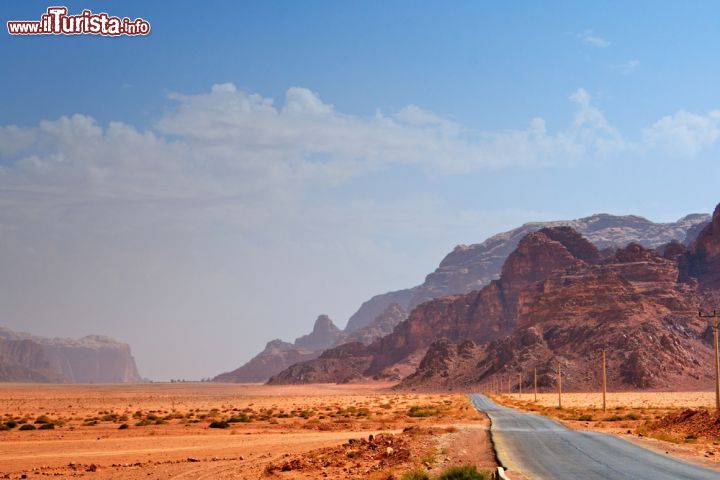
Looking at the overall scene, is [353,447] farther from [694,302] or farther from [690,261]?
[690,261]

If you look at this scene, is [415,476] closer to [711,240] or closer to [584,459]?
[584,459]

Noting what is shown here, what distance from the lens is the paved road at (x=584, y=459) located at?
21703mm

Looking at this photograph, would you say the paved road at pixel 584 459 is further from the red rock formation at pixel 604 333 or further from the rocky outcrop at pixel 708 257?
the rocky outcrop at pixel 708 257

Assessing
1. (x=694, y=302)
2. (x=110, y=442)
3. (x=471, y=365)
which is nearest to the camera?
(x=110, y=442)

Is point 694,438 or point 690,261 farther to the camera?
point 690,261

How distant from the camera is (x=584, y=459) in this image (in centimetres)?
2561

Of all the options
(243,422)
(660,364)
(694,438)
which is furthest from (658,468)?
(660,364)

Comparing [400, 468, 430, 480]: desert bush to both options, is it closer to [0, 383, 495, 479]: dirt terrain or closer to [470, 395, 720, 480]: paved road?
[0, 383, 495, 479]: dirt terrain

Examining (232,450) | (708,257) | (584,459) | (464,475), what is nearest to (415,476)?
(464,475)

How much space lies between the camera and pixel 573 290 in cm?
17800

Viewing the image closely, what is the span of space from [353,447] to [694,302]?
156 metres

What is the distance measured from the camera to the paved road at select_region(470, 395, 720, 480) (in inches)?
854

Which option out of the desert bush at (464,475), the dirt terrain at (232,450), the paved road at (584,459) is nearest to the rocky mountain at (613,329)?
the dirt terrain at (232,450)

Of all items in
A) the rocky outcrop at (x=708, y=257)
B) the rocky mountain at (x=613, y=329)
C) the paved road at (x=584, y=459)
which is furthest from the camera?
the rocky outcrop at (x=708, y=257)
